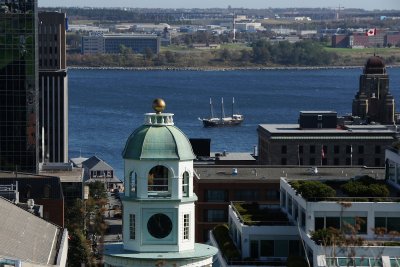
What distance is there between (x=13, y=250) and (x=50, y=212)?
34112 mm

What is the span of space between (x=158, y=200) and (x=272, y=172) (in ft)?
129

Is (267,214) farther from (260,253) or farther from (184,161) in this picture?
(184,161)

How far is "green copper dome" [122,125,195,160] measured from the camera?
912 inches

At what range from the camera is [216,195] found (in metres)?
60.9

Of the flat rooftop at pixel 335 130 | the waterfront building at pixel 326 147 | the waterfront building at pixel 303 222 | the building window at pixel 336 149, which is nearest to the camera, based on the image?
the waterfront building at pixel 303 222

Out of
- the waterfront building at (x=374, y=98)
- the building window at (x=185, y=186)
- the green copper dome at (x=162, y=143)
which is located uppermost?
the green copper dome at (x=162, y=143)

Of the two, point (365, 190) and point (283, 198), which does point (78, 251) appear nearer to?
point (283, 198)

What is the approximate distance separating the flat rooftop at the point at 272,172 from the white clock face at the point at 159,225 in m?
32.5

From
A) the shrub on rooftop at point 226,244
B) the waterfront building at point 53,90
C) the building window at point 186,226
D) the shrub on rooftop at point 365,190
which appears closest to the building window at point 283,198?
the shrub on rooftop at point 226,244

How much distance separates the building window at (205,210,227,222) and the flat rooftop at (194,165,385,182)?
49.9 inches

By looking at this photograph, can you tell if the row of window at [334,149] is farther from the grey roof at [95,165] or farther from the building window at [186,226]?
the building window at [186,226]

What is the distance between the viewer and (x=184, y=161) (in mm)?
23281

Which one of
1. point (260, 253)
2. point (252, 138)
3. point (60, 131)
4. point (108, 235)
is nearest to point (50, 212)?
point (108, 235)

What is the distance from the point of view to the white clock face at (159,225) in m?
22.9
